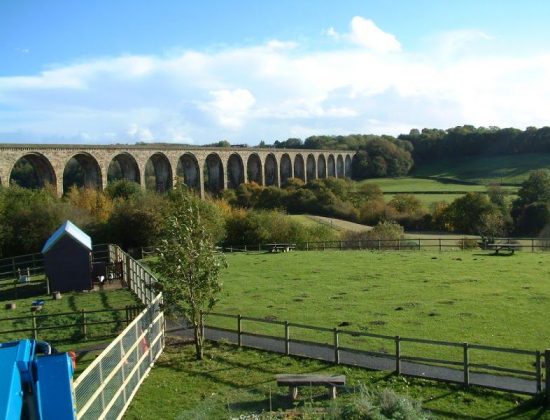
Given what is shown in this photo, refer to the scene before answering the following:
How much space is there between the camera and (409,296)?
71.5 feet

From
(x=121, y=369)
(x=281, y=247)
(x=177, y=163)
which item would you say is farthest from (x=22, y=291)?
(x=177, y=163)

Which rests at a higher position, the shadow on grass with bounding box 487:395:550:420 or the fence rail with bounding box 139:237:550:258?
the shadow on grass with bounding box 487:395:550:420

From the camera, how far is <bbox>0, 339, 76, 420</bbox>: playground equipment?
22.0ft

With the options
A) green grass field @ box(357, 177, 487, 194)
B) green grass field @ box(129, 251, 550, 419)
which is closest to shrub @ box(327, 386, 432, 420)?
green grass field @ box(129, 251, 550, 419)

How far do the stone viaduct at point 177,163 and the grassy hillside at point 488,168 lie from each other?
2223 centimetres

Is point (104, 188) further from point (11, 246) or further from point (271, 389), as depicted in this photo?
point (271, 389)

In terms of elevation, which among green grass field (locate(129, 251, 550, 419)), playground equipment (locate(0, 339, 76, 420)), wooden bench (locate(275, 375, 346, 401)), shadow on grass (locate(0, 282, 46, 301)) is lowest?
shadow on grass (locate(0, 282, 46, 301))

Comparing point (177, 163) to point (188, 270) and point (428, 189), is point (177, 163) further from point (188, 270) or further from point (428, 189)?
point (188, 270)

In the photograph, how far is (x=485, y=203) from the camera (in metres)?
61.9

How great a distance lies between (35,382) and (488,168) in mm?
118963

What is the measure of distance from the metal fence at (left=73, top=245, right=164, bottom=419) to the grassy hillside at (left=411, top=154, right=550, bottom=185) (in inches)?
3551

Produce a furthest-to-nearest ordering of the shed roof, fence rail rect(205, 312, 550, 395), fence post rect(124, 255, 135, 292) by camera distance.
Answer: the shed roof < fence post rect(124, 255, 135, 292) < fence rail rect(205, 312, 550, 395)

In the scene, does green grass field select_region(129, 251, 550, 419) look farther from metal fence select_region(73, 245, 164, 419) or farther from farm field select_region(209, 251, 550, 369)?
metal fence select_region(73, 245, 164, 419)

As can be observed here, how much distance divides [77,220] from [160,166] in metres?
26.0
